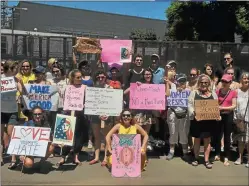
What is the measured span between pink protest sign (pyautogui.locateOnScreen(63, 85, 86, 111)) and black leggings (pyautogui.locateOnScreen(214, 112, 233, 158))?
218 cm

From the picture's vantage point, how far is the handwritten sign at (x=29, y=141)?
18.9 feet

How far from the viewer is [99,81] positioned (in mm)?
6293

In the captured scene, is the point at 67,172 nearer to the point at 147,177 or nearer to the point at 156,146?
the point at 147,177

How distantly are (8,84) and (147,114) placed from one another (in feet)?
7.36

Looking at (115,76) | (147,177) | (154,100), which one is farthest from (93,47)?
(147,177)

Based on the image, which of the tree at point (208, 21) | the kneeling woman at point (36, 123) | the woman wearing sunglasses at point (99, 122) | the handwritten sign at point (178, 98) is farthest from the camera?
the tree at point (208, 21)

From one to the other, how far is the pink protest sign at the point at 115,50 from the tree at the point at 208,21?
20009 millimetres

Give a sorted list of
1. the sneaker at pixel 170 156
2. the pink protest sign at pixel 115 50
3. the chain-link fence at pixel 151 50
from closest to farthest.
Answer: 1. the sneaker at pixel 170 156
2. the pink protest sign at pixel 115 50
3. the chain-link fence at pixel 151 50

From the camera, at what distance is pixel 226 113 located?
20.7 feet

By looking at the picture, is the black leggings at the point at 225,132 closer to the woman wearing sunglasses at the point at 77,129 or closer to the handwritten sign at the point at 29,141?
the woman wearing sunglasses at the point at 77,129

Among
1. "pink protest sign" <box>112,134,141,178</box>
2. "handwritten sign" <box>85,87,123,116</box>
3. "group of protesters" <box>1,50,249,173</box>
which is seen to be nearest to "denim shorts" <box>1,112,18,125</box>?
"group of protesters" <box>1,50,249,173</box>

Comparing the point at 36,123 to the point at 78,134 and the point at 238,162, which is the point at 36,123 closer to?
the point at 78,134

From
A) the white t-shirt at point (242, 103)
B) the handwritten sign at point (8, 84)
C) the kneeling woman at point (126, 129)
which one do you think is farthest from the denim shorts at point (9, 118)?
the white t-shirt at point (242, 103)

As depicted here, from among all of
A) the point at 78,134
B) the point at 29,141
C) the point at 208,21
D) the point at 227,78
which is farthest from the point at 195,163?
the point at 208,21
